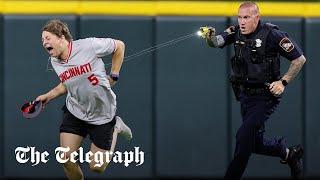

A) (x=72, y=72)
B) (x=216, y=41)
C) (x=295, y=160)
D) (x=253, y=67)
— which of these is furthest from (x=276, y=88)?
(x=72, y=72)

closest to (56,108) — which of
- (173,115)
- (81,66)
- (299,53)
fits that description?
(173,115)

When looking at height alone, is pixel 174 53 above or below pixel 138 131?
above

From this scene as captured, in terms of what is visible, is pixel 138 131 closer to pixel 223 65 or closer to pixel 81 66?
pixel 223 65

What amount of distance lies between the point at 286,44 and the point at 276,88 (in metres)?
0.34

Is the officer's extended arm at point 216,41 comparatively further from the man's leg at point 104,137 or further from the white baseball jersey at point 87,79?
the man's leg at point 104,137

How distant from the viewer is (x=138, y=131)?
32.1 ft

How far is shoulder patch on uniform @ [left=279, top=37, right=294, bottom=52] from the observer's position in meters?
8.10

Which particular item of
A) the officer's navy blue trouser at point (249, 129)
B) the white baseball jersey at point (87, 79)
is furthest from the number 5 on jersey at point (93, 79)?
the officer's navy blue trouser at point (249, 129)

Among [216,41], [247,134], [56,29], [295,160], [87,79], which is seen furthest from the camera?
[295,160]

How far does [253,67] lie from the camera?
8.27 meters

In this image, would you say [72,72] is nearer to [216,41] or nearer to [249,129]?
[216,41]

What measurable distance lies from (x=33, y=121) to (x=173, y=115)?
1244 mm

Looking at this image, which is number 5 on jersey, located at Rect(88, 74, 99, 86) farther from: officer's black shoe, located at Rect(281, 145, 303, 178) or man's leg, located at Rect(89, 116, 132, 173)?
officer's black shoe, located at Rect(281, 145, 303, 178)

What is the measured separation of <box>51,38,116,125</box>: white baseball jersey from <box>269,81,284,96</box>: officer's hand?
1195 mm
